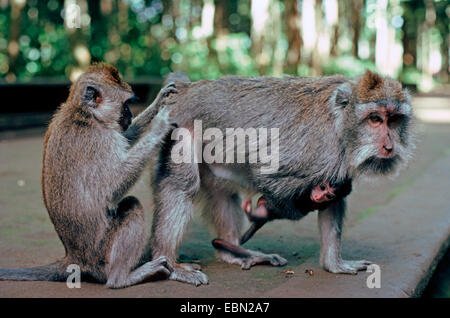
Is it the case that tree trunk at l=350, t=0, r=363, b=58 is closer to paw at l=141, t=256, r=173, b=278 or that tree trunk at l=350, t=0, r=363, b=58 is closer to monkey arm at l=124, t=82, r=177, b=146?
monkey arm at l=124, t=82, r=177, b=146

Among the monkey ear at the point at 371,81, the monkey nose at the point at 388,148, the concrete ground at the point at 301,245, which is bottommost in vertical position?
the concrete ground at the point at 301,245

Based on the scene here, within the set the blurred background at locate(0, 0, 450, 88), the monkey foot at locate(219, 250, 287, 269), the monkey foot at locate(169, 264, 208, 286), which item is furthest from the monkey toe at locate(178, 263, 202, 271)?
the blurred background at locate(0, 0, 450, 88)

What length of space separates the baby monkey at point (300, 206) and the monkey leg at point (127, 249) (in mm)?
827

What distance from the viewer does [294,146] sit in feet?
12.7

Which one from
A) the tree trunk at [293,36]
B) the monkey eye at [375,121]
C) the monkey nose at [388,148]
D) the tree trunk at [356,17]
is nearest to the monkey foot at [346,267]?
the monkey nose at [388,148]

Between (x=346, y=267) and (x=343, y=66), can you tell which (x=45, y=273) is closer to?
(x=346, y=267)

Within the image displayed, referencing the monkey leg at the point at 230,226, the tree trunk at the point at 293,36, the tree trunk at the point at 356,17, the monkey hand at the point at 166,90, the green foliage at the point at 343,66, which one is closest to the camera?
the monkey hand at the point at 166,90

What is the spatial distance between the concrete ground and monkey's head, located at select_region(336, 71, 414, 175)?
38 centimetres

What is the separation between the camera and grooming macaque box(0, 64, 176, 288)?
354cm

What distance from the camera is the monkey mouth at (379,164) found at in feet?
12.5

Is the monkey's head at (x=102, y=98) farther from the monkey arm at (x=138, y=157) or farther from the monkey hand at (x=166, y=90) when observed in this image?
the monkey hand at (x=166, y=90)

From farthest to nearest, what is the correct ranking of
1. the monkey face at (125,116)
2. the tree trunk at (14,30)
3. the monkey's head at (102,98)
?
the tree trunk at (14,30), the monkey face at (125,116), the monkey's head at (102,98)

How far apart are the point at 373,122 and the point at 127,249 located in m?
1.81
